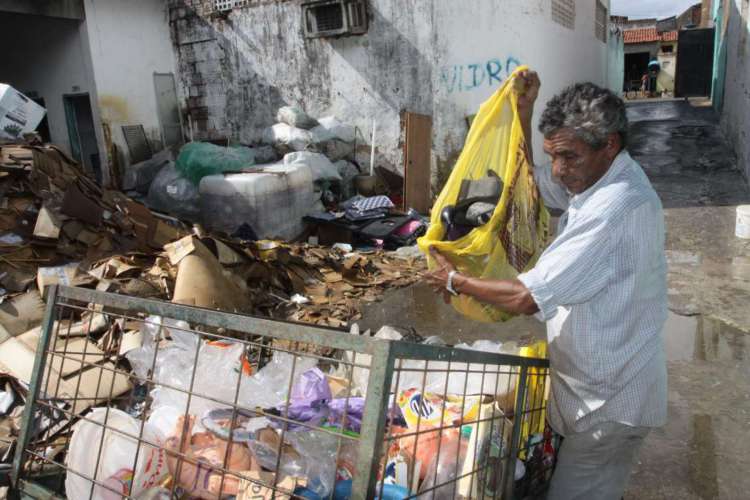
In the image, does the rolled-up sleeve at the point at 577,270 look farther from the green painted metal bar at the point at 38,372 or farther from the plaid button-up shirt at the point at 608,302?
the green painted metal bar at the point at 38,372

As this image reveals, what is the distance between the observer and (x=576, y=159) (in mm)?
1637

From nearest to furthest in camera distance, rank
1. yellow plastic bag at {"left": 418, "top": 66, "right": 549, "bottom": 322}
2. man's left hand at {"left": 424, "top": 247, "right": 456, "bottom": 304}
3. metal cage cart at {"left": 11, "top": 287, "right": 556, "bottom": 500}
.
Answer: metal cage cart at {"left": 11, "top": 287, "right": 556, "bottom": 500}
man's left hand at {"left": 424, "top": 247, "right": 456, "bottom": 304}
yellow plastic bag at {"left": 418, "top": 66, "right": 549, "bottom": 322}

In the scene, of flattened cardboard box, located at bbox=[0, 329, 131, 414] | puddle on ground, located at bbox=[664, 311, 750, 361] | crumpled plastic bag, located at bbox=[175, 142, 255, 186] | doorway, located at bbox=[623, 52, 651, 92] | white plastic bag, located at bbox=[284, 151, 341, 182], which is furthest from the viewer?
doorway, located at bbox=[623, 52, 651, 92]

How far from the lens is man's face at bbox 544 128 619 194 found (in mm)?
1619

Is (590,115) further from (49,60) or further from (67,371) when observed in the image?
(49,60)

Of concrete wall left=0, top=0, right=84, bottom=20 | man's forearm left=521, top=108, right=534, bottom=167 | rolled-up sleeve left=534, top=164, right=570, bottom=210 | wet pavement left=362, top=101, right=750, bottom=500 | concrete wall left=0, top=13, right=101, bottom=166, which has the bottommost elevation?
wet pavement left=362, top=101, right=750, bottom=500

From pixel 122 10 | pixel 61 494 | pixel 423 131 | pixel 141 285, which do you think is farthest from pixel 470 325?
pixel 122 10

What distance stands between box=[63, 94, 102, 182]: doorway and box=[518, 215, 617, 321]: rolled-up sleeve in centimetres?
1027

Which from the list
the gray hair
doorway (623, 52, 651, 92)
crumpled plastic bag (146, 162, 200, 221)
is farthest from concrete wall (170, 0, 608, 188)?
doorway (623, 52, 651, 92)

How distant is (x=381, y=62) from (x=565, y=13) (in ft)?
11.2

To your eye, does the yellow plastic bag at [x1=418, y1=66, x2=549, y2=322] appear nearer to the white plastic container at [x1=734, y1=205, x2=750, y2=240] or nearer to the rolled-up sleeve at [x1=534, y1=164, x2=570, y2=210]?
the rolled-up sleeve at [x1=534, y1=164, x2=570, y2=210]

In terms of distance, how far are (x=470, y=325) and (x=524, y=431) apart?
9.56 feet

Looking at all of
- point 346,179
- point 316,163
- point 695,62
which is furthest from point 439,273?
point 695,62

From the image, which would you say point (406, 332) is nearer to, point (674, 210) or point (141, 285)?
point (141, 285)
